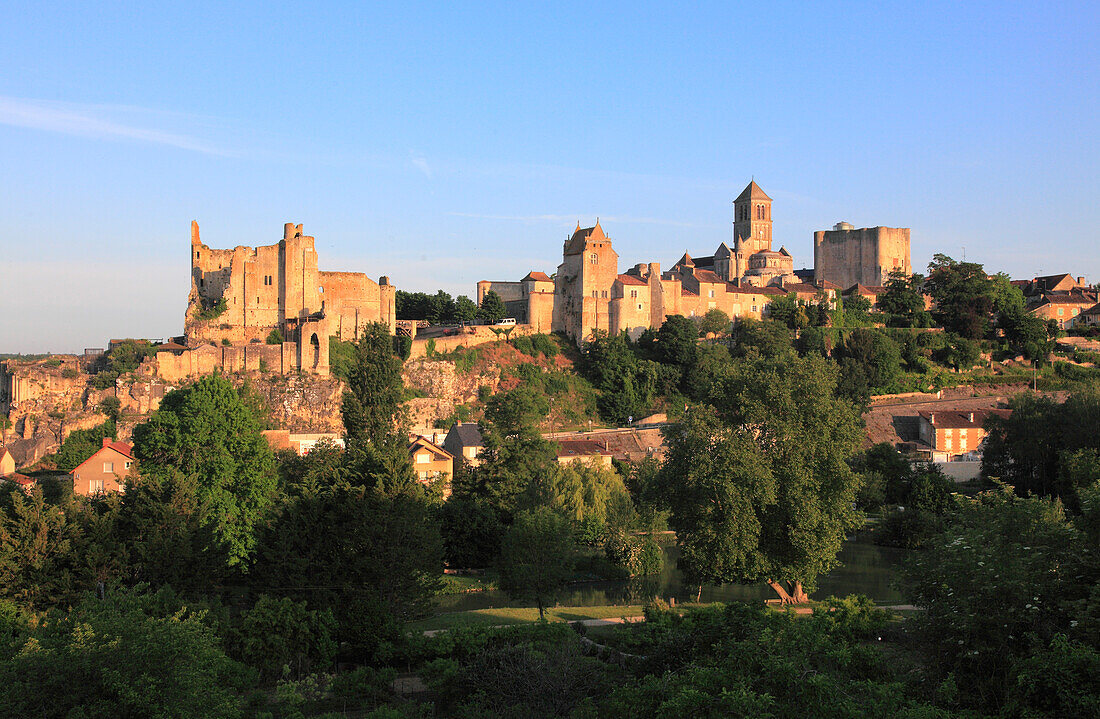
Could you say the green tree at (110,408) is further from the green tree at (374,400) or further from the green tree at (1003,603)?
the green tree at (1003,603)

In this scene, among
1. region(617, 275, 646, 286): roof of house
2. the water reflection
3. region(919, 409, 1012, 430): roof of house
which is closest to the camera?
the water reflection

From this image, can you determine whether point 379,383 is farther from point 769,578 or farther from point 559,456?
point 769,578

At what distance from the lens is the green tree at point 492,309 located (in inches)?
2776

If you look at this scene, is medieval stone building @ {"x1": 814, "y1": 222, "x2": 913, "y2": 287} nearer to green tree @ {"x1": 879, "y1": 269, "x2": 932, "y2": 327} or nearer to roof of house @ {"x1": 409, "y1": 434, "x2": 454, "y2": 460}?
green tree @ {"x1": 879, "y1": 269, "x2": 932, "y2": 327}

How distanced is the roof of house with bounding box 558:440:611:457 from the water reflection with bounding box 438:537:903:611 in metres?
12.6

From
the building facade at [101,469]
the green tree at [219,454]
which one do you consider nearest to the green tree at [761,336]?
the building facade at [101,469]

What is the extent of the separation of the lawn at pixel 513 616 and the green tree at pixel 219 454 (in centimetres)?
596

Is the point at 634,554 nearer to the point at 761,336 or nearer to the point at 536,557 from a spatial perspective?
the point at 536,557

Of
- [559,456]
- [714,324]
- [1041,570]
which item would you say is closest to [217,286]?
[559,456]

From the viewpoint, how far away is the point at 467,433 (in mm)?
51219

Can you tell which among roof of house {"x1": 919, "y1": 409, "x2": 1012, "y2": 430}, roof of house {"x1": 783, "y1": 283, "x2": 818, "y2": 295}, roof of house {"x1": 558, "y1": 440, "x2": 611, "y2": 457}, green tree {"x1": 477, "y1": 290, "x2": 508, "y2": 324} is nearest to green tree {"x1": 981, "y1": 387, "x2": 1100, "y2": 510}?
roof of house {"x1": 919, "y1": 409, "x2": 1012, "y2": 430}

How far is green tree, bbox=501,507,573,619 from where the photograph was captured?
3169cm

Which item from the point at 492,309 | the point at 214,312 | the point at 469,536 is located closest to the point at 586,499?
the point at 469,536

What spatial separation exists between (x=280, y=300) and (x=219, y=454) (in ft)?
93.2
